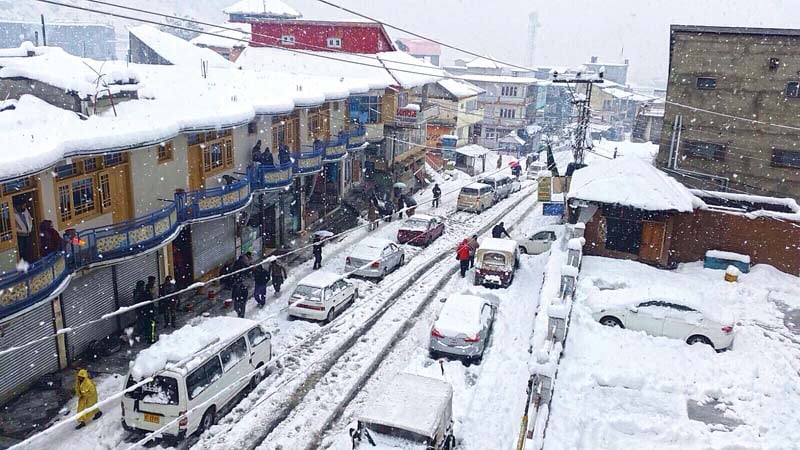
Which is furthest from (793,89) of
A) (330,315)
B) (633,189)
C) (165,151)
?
(165,151)

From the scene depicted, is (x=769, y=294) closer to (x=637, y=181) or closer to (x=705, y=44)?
(x=637, y=181)

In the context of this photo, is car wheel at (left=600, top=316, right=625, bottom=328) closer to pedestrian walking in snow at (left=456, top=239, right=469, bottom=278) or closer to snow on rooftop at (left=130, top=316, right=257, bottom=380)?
pedestrian walking in snow at (left=456, top=239, right=469, bottom=278)

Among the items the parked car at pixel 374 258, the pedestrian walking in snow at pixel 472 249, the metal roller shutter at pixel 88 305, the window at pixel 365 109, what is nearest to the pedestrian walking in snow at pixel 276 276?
the parked car at pixel 374 258

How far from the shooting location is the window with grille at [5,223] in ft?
50.2

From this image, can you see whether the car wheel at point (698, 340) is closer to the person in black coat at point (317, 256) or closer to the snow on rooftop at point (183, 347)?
the snow on rooftop at point (183, 347)

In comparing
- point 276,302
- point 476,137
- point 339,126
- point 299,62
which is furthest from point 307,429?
point 476,137

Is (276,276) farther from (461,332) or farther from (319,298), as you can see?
(461,332)

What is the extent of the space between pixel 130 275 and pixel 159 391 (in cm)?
780

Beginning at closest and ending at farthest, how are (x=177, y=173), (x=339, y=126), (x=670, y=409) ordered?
1. (x=670, y=409)
2. (x=177, y=173)
3. (x=339, y=126)

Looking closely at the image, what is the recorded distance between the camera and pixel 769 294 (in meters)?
22.8

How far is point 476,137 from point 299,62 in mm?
31332

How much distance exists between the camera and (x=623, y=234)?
1017 inches

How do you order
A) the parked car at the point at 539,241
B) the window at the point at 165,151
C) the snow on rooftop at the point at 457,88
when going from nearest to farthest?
the window at the point at 165,151 → the parked car at the point at 539,241 → the snow on rooftop at the point at 457,88

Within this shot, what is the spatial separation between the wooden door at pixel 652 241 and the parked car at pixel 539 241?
15.8 feet
